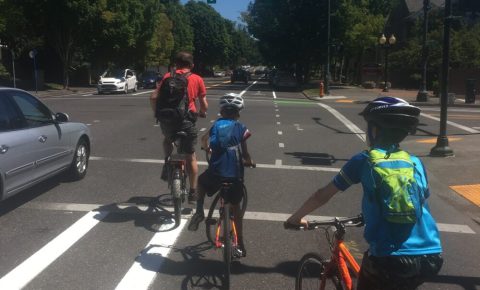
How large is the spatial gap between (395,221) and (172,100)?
13.9 ft

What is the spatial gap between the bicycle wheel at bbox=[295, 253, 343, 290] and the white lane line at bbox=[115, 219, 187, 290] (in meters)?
1.57

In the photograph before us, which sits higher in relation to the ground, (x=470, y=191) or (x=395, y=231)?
(x=395, y=231)

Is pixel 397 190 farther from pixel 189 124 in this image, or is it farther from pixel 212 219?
pixel 189 124

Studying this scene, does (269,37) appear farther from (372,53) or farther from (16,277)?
(16,277)

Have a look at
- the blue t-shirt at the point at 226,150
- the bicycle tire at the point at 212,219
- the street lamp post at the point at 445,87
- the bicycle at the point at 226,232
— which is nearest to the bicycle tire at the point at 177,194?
the bicycle tire at the point at 212,219

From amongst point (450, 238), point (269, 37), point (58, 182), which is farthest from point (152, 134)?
point (269, 37)

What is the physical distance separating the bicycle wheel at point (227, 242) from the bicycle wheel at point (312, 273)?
0.99 meters

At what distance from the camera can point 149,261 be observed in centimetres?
539

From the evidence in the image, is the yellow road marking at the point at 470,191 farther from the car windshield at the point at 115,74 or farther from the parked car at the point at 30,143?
the car windshield at the point at 115,74

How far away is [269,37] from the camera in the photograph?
A: 53.6 metres

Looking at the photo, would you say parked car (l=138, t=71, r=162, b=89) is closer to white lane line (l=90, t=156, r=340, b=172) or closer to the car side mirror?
white lane line (l=90, t=156, r=340, b=172)

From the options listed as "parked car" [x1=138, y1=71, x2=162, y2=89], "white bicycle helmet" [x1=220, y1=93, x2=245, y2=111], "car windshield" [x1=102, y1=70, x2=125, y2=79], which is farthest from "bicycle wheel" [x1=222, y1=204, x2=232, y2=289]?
"parked car" [x1=138, y1=71, x2=162, y2=89]

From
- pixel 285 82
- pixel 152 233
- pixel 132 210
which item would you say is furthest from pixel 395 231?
pixel 285 82

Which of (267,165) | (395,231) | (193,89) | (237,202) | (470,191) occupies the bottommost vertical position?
(470,191)
